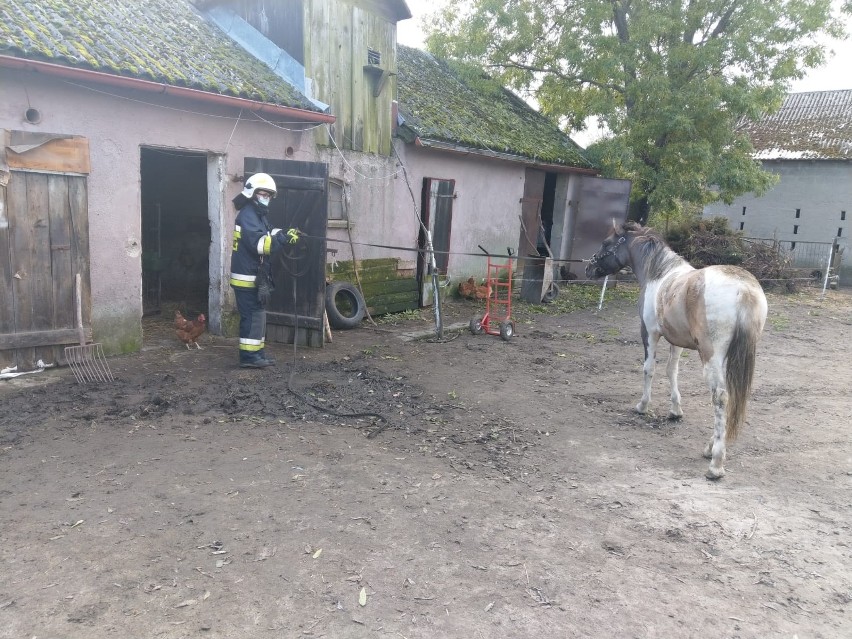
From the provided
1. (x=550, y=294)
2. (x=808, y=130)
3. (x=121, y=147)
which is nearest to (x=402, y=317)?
(x=550, y=294)

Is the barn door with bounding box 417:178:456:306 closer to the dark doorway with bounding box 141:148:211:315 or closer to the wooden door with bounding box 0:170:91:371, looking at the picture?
the dark doorway with bounding box 141:148:211:315

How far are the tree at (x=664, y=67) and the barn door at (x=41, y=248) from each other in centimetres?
1085

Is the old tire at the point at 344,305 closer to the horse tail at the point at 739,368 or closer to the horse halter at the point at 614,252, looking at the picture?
the horse halter at the point at 614,252

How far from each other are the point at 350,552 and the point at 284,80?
24.3 feet

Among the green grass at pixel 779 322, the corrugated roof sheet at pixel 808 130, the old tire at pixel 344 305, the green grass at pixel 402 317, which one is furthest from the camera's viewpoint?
the corrugated roof sheet at pixel 808 130

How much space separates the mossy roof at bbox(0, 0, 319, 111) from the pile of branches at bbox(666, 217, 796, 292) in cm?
1230

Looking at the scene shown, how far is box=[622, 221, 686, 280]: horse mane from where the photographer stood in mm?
5965

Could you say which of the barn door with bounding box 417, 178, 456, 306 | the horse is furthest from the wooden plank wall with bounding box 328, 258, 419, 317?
the horse

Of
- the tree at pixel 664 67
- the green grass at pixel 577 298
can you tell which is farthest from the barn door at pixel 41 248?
the tree at pixel 664 67

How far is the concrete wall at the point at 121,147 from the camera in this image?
246 inches

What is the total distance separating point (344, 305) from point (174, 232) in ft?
11.2

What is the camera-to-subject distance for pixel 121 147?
689 cm

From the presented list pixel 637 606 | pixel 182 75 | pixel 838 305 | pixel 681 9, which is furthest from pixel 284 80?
pixel 838 305

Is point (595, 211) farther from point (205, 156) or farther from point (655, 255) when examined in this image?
point (205, 156)
